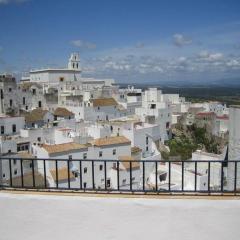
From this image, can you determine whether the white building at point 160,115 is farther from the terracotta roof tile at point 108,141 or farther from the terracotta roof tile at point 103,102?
the terracotta roof tile at point 108,141

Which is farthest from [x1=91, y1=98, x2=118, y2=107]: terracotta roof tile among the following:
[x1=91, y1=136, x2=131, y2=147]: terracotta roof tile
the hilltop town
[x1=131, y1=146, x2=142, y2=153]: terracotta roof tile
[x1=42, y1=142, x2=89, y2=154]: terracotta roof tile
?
[x1=42, y1=142, x2=89, y2=154]: terracotta roof tile

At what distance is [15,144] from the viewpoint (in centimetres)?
2469

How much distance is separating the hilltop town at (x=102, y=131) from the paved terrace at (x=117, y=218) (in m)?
9.69

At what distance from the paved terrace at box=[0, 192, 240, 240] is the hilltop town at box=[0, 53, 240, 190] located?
9.69 m

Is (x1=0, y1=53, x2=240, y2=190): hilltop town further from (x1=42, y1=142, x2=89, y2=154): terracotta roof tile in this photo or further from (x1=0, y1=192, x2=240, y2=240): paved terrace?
(x1=0, y1=192, x2=240, y2=240): paved terrace

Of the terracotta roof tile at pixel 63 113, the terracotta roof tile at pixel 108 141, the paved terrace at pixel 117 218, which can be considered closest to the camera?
the paved terrace at pixel 117 218

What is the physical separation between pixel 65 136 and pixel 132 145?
18.5 ft

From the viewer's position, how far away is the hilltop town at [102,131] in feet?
69.4

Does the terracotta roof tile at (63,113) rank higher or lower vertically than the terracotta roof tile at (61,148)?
higher

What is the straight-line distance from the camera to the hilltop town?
21.2 m

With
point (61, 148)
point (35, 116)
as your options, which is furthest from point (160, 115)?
point (61, 148)

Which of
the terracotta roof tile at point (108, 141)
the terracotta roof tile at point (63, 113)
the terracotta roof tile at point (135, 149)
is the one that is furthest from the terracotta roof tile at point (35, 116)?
the terracotta roof tile at point (135, 149)

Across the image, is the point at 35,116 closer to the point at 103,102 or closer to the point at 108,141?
the point at 103,102

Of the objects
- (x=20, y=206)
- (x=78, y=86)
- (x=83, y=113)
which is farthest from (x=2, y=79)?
(x=20, y=206)
